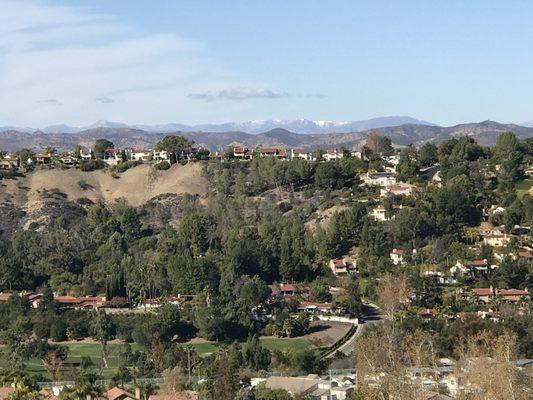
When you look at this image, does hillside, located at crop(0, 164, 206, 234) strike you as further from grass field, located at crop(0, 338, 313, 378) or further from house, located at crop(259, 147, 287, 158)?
grass field, located at crop(0, 338, 313, 378)

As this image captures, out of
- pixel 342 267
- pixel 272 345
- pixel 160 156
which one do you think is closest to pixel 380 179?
pixel 342 267

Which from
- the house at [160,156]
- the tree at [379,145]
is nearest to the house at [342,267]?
the tree at [379,145]

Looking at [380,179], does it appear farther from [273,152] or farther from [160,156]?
[160,156]

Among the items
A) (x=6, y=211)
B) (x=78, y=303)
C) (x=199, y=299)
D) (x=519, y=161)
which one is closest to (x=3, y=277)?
(x=78, y=303)

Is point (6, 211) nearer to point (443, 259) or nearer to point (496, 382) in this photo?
point (443, 259)

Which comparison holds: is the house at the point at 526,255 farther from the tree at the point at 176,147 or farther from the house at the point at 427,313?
the tree at the point at 176,147
